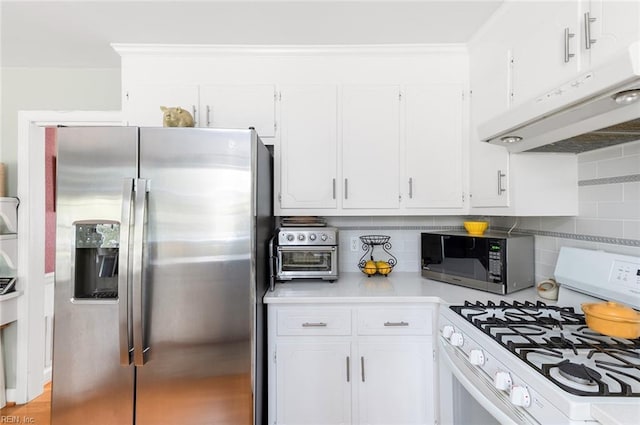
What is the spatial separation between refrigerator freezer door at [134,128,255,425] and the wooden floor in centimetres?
145

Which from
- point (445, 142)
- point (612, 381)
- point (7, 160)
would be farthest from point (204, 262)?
point (7, 160)

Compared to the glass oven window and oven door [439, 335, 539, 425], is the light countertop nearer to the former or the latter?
the glass oven window

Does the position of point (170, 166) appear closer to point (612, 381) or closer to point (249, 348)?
point (249, 348)

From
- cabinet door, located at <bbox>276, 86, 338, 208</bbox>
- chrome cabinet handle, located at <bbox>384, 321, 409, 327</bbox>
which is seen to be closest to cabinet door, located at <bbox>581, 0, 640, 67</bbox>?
cabinet door, located at <bbox>276, 86, 338, 208</bbox>

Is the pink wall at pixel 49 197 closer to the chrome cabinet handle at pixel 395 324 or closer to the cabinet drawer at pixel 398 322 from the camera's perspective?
the cabinet drawer at pixel 398 322

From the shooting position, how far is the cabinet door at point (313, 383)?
1.68 metres

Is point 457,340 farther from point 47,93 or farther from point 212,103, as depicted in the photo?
point 47,93

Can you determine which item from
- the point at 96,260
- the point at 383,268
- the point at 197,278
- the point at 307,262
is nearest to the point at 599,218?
the point at 383,268

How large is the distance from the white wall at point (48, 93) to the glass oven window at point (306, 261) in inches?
71.7

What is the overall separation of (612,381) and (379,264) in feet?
4.54

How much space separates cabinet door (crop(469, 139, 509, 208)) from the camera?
171 cm

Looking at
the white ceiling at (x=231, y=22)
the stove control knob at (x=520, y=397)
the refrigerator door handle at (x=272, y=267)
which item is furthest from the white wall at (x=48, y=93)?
the stove control knob at (x=520, y=397)

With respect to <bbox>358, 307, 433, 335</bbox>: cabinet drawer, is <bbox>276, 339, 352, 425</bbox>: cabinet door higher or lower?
lower

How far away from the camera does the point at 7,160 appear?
7.77 ft
